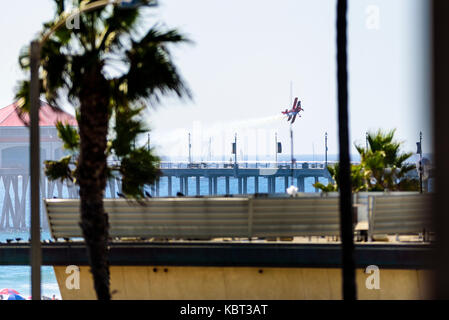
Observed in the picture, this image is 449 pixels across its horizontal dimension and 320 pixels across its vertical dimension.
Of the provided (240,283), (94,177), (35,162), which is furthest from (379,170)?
(35,162)

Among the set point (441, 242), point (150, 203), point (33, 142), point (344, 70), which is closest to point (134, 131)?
point (150, 203)

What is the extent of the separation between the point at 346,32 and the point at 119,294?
7.20 meters

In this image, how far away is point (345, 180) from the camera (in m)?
9.05

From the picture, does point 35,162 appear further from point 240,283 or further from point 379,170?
point 379,170

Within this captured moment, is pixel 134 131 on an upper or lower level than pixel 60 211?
upper

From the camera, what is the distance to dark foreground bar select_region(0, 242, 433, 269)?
1278 centimetres

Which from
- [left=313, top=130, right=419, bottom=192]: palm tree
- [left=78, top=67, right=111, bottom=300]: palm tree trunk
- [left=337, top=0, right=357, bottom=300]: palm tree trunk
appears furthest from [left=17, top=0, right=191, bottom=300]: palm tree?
[left=313, top=130, right=419, bottom=192]: palm tree

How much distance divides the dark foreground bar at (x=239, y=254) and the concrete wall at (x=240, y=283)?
0.24m

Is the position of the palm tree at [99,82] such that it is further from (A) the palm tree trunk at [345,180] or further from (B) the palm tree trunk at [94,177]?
(A) the palm tree trunk at [345,180]

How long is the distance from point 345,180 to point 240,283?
16.4ft

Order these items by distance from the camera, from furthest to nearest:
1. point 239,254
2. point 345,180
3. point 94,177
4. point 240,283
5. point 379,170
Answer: point 379,170 < point 240,283 < point 239,254 < point 94,177 < point 345,180

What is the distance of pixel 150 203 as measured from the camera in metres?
13.5

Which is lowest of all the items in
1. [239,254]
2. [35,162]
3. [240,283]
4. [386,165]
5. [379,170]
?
[240,283]

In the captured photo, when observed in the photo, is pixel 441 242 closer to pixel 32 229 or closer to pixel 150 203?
pixel 32 229
